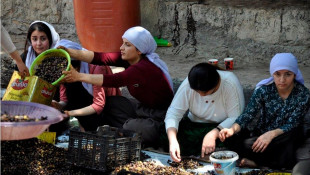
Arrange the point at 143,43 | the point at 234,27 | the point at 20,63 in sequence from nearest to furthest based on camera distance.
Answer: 1. the point at 20,63
2. the point at 143,43
3. the point at 234,27

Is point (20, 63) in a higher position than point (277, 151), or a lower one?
higher

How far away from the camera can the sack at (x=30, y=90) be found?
182 inches

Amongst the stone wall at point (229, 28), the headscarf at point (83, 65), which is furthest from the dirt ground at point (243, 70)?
the headscarf at point (83, 65)

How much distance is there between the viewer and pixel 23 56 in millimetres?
5629

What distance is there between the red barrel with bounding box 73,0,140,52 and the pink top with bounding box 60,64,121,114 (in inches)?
73.7

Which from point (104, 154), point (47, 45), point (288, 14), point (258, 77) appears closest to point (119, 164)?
point (104, 154)

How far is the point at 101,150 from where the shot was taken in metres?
4.35

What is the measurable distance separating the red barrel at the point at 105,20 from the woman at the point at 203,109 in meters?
2.57

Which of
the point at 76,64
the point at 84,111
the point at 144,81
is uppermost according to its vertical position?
the point at 76,64

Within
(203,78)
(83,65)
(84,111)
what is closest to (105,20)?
(83,65)

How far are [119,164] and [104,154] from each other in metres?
0.16

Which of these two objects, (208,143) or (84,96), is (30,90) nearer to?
(84,96)

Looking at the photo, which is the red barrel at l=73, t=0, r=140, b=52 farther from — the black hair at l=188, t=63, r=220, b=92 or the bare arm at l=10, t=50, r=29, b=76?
the black hair at l=188, t=63, r=220, b=92

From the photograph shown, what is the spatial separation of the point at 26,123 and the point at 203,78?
56.4 inches
